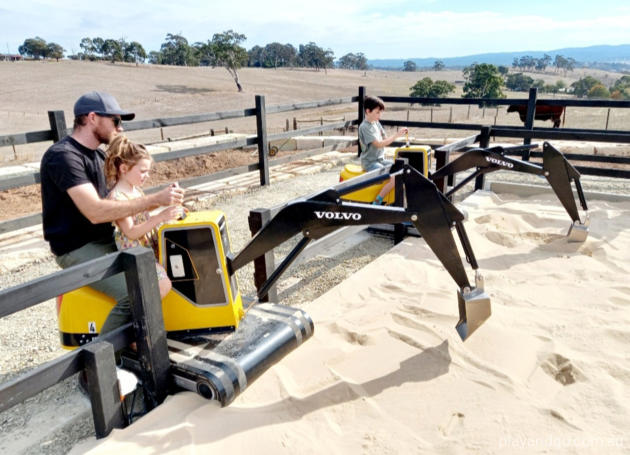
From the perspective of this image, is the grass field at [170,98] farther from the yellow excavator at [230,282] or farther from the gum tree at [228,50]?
the yellow excavator at [230,282]

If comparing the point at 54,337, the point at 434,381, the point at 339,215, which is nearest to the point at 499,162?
the point at 339,215

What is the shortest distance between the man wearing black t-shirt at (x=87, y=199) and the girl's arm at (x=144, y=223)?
1.9 inches

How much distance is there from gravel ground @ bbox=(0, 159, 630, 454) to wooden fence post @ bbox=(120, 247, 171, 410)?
1.39 ft

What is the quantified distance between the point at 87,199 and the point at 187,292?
2.38 ft

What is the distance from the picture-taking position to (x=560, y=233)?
487cm

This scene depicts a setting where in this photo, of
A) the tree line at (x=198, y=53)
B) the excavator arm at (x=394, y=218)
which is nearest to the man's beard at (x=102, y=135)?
the excavator arm at (x=394, y=218)

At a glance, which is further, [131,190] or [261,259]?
[261,259]

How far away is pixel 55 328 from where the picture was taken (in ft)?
11.9

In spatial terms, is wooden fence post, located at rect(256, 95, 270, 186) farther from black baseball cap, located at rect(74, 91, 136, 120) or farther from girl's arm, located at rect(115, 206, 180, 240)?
girl's arm, located at rect(115, 206, 180, 240)

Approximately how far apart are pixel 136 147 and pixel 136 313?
91 cm

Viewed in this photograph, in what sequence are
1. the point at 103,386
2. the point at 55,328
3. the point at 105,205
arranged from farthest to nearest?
1. the point at 55,328
2. the point at 105,205
3. the point at 103,386

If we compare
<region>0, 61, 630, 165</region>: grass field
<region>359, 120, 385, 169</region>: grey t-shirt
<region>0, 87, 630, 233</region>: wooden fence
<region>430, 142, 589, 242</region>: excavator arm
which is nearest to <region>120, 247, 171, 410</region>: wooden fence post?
<region>430, 142, 589, 242</region>: excavator arm

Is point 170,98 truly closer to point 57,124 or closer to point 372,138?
point 57,124

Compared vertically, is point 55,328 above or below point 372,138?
below
